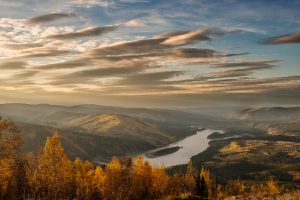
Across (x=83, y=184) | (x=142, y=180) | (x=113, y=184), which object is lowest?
(x=142, y=180)

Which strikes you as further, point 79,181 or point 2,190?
point 79,181

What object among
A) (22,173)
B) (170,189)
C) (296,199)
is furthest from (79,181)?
(296,199)

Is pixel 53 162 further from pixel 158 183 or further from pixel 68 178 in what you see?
pixel 158 183

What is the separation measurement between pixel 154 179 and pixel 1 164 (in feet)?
449

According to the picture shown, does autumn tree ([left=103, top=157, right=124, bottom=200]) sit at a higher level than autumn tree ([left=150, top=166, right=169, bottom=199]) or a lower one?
higher

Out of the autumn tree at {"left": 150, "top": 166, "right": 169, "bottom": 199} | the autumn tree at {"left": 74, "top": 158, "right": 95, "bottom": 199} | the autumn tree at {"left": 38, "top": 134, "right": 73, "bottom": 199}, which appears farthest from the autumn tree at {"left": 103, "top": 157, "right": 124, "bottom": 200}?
the autumn tree at {"left": 38, "top": 134, "right": 73, "bottom": 199}

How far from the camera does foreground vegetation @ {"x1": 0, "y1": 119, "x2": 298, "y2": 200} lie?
65381 millimetres

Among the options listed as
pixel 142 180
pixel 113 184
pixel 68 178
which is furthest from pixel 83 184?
pixel 68 178

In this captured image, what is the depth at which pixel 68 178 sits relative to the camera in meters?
90.9

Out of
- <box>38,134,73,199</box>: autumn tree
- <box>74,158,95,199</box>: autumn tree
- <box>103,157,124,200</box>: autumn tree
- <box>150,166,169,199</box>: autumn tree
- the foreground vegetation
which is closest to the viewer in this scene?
the foreground vegetation

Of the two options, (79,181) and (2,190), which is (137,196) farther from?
(2,190)

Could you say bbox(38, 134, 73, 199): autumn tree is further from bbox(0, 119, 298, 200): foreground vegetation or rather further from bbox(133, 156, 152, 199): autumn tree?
bbox(133, 156, 152, 199): autumn tree

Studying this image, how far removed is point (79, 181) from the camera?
15012 cm

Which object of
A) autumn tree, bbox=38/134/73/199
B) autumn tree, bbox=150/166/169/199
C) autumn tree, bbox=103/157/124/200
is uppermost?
→ autumn tree, bbox=38/134/73/199
